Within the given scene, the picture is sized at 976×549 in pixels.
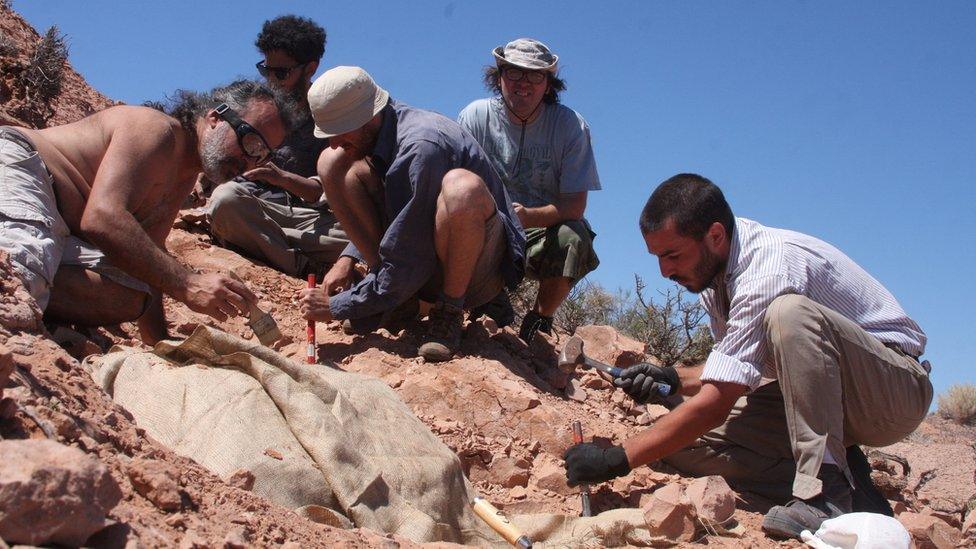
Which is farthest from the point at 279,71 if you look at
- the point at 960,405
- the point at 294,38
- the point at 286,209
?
the point at 960,405

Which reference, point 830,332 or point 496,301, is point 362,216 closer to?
point 496,301

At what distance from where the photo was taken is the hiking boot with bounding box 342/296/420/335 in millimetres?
4871

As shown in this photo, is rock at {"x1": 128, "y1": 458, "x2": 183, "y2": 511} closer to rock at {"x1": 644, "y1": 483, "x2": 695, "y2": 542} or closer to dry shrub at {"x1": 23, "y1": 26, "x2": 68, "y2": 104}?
rock at {"x1": 644, "y1": 483, "x2": 695, "y2": 542}

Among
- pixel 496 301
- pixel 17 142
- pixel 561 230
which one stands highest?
pixel 17 142

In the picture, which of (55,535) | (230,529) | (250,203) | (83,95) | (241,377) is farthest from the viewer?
(83,95)

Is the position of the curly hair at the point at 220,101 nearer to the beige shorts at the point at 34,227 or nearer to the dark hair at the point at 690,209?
the beige shorts at the point at 34,227

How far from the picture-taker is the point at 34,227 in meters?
3.67

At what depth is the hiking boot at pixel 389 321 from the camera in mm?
4871

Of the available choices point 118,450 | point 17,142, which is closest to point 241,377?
point 118,450

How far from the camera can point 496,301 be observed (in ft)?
16.8

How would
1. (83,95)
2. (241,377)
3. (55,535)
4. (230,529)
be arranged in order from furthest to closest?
(83,95) → (241,377) → (230,529) → (55,535)

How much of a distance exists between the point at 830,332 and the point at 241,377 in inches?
84.0

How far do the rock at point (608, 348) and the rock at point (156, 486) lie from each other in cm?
346

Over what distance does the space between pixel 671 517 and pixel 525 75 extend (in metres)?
2.85
